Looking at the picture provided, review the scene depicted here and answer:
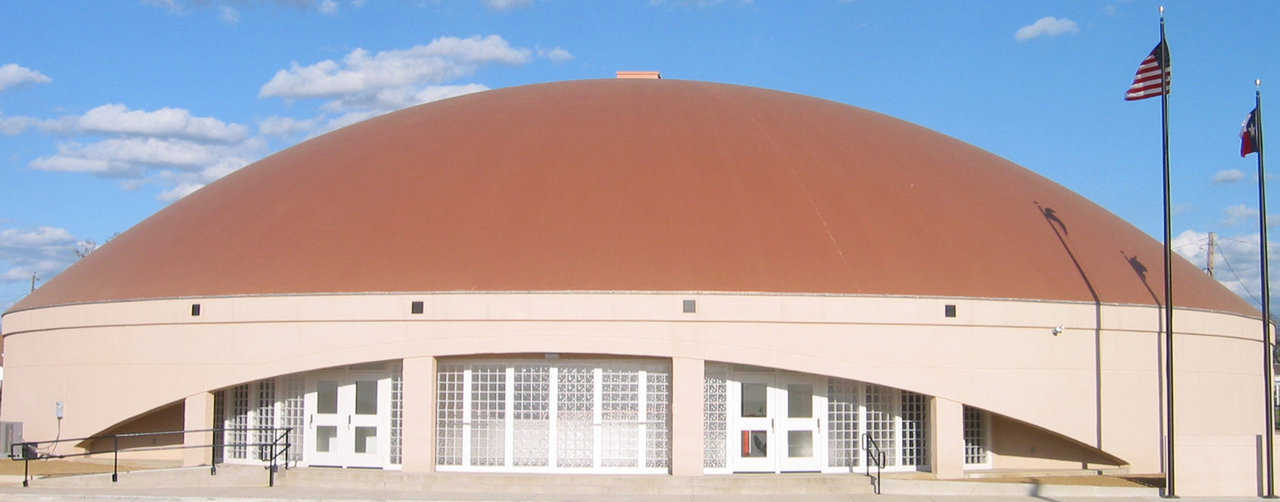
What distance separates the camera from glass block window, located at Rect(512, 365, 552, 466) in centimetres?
2388

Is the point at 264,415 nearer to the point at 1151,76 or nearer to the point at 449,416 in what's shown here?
the point at 449,416

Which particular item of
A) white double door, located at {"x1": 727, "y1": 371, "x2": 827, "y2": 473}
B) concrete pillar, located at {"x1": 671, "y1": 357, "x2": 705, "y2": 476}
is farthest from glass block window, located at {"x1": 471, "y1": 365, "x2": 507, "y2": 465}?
white double door, located at {"x1": 727, "y1": 371, "x2": 827, "y2": 473}

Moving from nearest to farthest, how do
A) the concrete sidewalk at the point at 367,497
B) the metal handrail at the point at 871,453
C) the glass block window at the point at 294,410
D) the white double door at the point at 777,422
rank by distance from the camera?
the concrete sidewalk at the point at 367,497, the white double door at the point at 777,422, the metal handrail at the point at 871,453, the glass block window at the point at 294,410

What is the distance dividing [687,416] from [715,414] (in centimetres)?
89

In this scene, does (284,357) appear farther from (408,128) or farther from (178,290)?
(408,128)

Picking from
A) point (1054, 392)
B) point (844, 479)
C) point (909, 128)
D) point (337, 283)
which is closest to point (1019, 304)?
point (1054, 392)

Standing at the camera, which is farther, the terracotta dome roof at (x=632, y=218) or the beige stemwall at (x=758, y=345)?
the terracotta dome roof at (x=632, y=218)

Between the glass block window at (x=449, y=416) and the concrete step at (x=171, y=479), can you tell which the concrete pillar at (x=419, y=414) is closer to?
the glass block window at (x=449, y=416)

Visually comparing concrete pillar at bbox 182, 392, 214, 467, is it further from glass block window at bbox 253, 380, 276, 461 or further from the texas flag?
the texas flag

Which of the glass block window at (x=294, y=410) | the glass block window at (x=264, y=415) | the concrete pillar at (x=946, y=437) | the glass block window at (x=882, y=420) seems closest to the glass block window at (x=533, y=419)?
the glass block window at (x=294, y=410)

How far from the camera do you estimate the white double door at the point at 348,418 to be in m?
24.6

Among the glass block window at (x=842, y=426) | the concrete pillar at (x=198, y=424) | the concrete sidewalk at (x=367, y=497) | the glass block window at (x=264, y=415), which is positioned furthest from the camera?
the glass block window at (x=264, y=415)

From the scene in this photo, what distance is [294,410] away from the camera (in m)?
25.5

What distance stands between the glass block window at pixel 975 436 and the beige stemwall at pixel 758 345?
1.77m
